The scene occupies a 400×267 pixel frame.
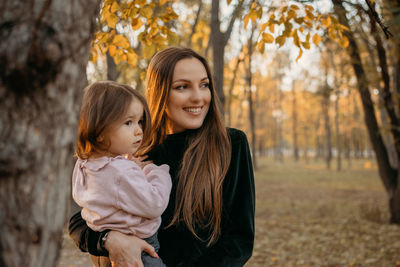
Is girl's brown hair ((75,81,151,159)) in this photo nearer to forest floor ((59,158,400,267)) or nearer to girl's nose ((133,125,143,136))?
→ girl's nose ((133,125,143,136))

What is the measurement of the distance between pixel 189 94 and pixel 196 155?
40cm

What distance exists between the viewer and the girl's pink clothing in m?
1.66

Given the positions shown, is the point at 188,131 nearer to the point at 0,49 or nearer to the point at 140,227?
the point at 140,227

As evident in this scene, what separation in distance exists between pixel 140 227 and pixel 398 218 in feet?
26.2

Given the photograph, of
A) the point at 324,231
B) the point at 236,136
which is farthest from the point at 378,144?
the point at 236,136

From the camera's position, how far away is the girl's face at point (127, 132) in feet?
5.70

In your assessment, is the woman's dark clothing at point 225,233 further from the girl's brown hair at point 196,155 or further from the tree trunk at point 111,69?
the tree trunk at point 111,69

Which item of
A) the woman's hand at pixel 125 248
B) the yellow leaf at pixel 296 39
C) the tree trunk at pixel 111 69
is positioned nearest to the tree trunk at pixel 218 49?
A: the tree trunk at pixel 111 69

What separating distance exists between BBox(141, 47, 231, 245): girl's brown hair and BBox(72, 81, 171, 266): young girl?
0.68 feet

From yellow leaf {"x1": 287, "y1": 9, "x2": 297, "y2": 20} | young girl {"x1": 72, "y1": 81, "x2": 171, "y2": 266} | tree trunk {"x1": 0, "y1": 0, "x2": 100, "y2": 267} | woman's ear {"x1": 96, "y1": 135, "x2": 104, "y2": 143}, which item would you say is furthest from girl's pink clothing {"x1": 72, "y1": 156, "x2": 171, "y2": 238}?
yellow leaf {"x1": 287, "y1": 9, "x2": 297, "y2": 20}

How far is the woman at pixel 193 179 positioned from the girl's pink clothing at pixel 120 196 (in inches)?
2.6

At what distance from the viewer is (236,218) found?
1.91 m

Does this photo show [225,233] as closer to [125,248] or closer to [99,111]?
[125,248]

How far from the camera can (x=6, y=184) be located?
81 cm
